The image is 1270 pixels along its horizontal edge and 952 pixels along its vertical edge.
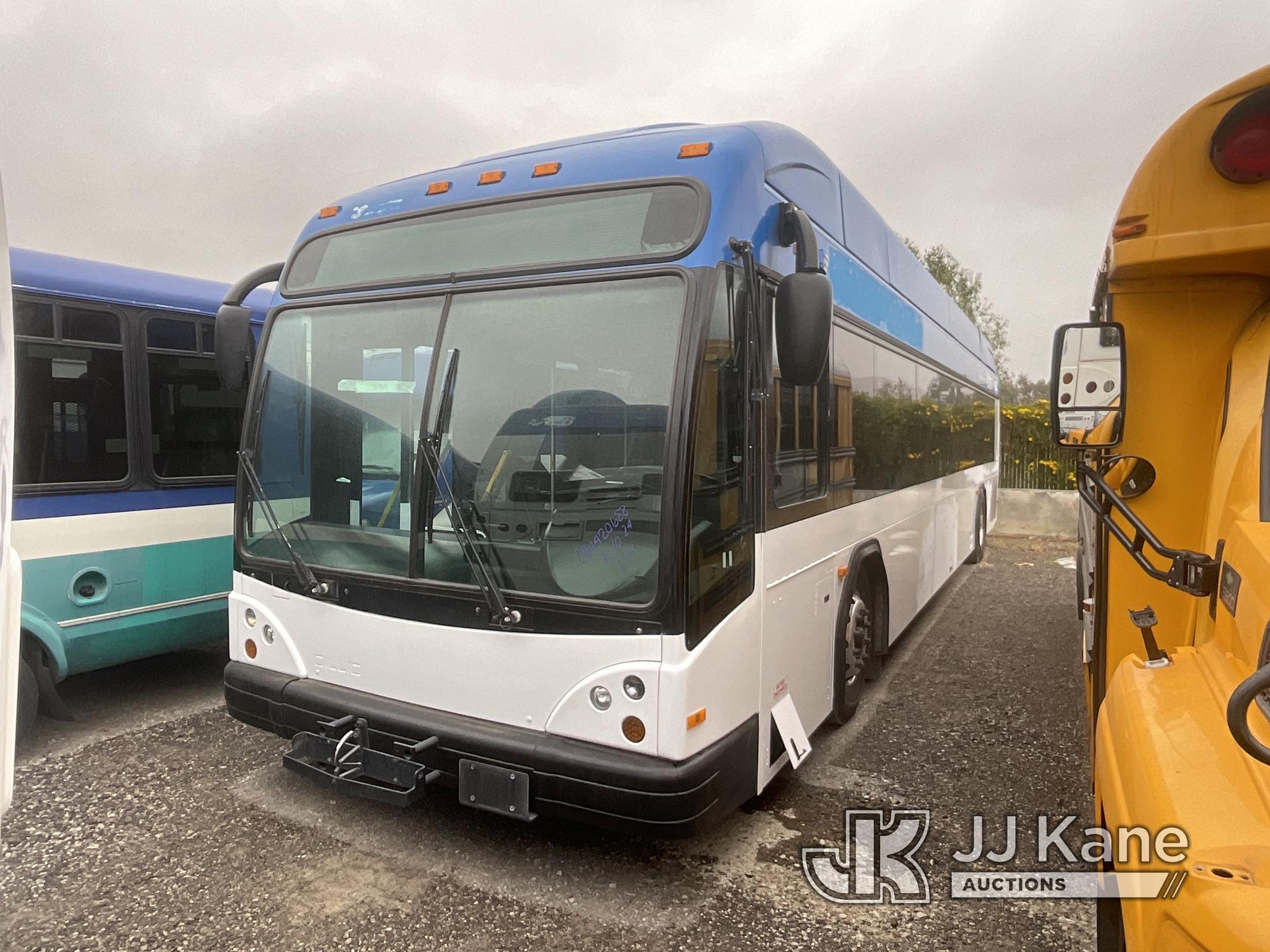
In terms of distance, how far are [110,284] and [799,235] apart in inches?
163

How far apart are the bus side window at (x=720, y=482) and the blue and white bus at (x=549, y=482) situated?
1cm

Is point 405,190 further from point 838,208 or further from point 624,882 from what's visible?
point 624,882

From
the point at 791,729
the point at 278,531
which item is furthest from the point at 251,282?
the point at 791,729

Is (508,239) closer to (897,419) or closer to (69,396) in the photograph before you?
(69,396)

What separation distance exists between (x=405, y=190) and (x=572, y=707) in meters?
2.40

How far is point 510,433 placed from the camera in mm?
3277

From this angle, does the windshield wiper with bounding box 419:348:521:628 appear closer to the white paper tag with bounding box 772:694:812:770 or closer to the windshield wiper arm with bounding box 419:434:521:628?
the windshield wiper arm with bounding box 419:434:521:628

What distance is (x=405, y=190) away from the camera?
3928mm

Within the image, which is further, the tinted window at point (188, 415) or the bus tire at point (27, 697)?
the tinted window at point (188, 415)

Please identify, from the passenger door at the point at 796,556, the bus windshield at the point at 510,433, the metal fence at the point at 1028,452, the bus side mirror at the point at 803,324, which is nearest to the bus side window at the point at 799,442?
the passenger door at the point at 796,556

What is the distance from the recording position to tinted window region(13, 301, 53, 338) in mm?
4664

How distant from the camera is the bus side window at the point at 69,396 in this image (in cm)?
470

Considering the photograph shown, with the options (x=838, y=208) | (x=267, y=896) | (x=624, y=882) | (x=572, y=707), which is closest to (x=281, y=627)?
(x=267, y=896)

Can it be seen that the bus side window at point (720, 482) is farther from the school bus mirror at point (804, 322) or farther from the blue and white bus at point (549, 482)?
the school bus mirror at point (804, 322)
